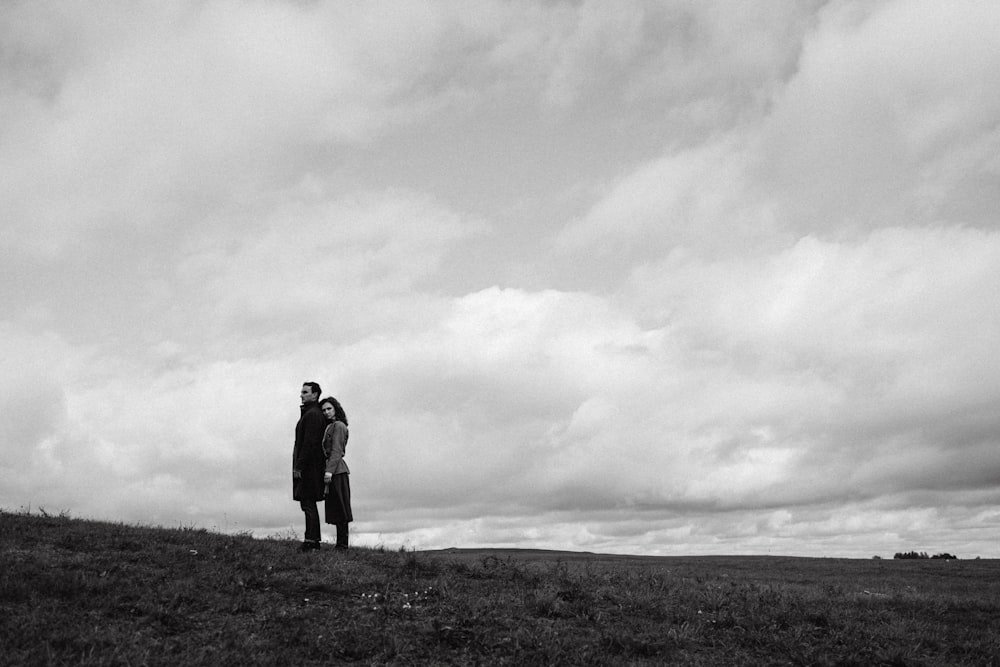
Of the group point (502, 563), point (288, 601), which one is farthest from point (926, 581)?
point (288, 601)

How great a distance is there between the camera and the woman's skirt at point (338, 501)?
18.0m

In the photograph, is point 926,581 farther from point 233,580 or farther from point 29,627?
point 29,627

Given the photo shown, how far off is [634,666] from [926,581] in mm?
24777

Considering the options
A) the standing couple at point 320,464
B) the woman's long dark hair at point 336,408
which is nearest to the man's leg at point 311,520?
the standing couple at point 320,464

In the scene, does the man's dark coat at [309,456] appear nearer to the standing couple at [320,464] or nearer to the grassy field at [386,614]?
the standing couple at [320,464]

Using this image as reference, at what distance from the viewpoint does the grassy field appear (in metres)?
10.3

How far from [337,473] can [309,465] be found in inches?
26.6

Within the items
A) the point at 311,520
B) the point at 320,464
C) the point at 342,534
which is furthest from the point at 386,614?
the point at 320,464

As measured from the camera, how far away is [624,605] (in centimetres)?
1384

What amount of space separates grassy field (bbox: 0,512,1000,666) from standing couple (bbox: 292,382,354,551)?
0.90 metres

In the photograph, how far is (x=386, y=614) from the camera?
39.8ft

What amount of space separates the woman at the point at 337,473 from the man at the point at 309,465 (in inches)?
8.9

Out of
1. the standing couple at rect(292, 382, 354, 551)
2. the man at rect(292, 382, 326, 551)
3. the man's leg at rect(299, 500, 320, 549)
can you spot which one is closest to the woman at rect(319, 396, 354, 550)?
the standing couple at rect(292, 382, 354, 551)

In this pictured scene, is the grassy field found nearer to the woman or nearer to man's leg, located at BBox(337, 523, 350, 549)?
man's leg, located at BBox(337, 523, 350, 549)
